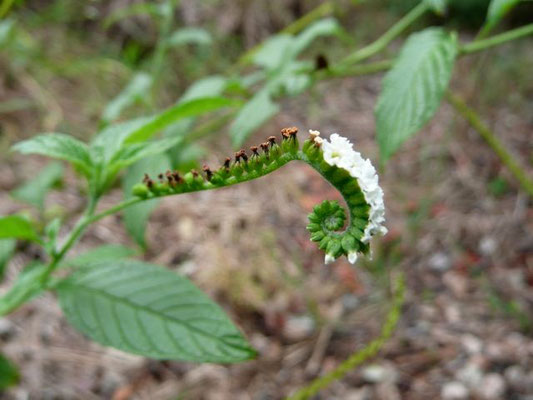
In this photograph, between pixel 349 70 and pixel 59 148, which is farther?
pixel 349 70

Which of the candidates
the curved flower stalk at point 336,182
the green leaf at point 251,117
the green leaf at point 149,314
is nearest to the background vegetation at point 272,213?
the green leaf at point 251,117

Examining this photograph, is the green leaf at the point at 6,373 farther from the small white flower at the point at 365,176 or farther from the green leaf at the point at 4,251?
the small white flower at the point at 365,176

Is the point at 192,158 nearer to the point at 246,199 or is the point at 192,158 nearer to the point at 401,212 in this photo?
the point at 246,199

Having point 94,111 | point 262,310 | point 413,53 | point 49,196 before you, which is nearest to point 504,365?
point 262,310

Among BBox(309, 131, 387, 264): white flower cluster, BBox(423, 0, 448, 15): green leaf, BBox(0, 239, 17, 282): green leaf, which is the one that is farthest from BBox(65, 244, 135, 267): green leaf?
BBox(423, 0, 448, 15): green leaf

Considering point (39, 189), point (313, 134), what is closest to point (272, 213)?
point (39, 189)

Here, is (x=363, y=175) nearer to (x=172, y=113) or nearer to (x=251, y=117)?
(x=172, y=113)

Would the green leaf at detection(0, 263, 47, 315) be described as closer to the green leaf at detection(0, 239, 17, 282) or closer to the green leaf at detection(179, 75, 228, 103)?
the green leaf at detection(0, 239, 17, 282)
